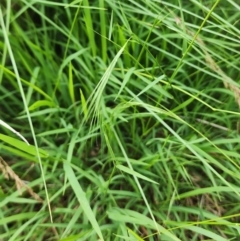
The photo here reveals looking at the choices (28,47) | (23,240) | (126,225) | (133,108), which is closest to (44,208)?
(23,240)

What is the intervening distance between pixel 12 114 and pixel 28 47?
168 mm

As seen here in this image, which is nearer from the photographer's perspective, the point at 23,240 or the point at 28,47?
the point at 23,240

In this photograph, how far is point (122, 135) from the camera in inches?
43.9

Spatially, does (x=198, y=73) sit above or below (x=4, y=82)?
above

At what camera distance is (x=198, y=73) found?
1.14 meters

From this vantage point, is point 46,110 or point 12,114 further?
point 12,114

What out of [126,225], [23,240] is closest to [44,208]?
[23,240]

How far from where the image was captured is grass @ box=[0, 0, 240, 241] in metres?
0.99

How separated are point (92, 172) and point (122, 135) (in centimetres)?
12

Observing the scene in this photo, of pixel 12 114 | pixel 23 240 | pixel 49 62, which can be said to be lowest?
pixel 23 240

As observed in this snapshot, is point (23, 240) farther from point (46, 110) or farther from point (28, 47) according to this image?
point (28, 47)

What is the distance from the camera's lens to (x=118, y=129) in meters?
1.07

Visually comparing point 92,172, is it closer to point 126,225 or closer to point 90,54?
point 126,225

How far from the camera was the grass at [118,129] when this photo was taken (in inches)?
38.8
